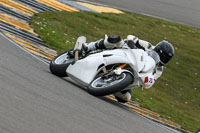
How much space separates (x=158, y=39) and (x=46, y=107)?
12.0 metres

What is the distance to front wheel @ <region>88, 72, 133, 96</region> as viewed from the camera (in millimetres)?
7988

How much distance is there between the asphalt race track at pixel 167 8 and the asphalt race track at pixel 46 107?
12.3 metres

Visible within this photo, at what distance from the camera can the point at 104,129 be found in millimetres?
6094

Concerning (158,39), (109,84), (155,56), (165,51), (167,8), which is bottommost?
(158,39)

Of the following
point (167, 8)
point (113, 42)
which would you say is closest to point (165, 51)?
point (113, 42)

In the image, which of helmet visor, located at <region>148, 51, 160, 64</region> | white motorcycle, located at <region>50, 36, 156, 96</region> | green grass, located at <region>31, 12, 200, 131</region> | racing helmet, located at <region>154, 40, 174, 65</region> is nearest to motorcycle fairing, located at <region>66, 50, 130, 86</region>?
white motorcycle, located at <region>50, 36, 156, 96</region>

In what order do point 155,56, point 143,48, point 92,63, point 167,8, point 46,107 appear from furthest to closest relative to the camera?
point 167,8 → point 143,48 → point 155,56 → point 92,63 → point 46,107

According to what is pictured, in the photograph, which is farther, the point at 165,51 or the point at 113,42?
the point at 165,51

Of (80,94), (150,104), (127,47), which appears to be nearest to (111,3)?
(150,104)

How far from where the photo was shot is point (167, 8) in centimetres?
2180

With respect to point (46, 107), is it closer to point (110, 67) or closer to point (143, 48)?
point (110, 67)

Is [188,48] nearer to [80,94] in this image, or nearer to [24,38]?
[24,38]

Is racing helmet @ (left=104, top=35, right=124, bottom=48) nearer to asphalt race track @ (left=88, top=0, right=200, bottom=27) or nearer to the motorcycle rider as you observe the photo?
the motorcycle rider

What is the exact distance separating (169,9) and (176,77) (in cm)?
785
